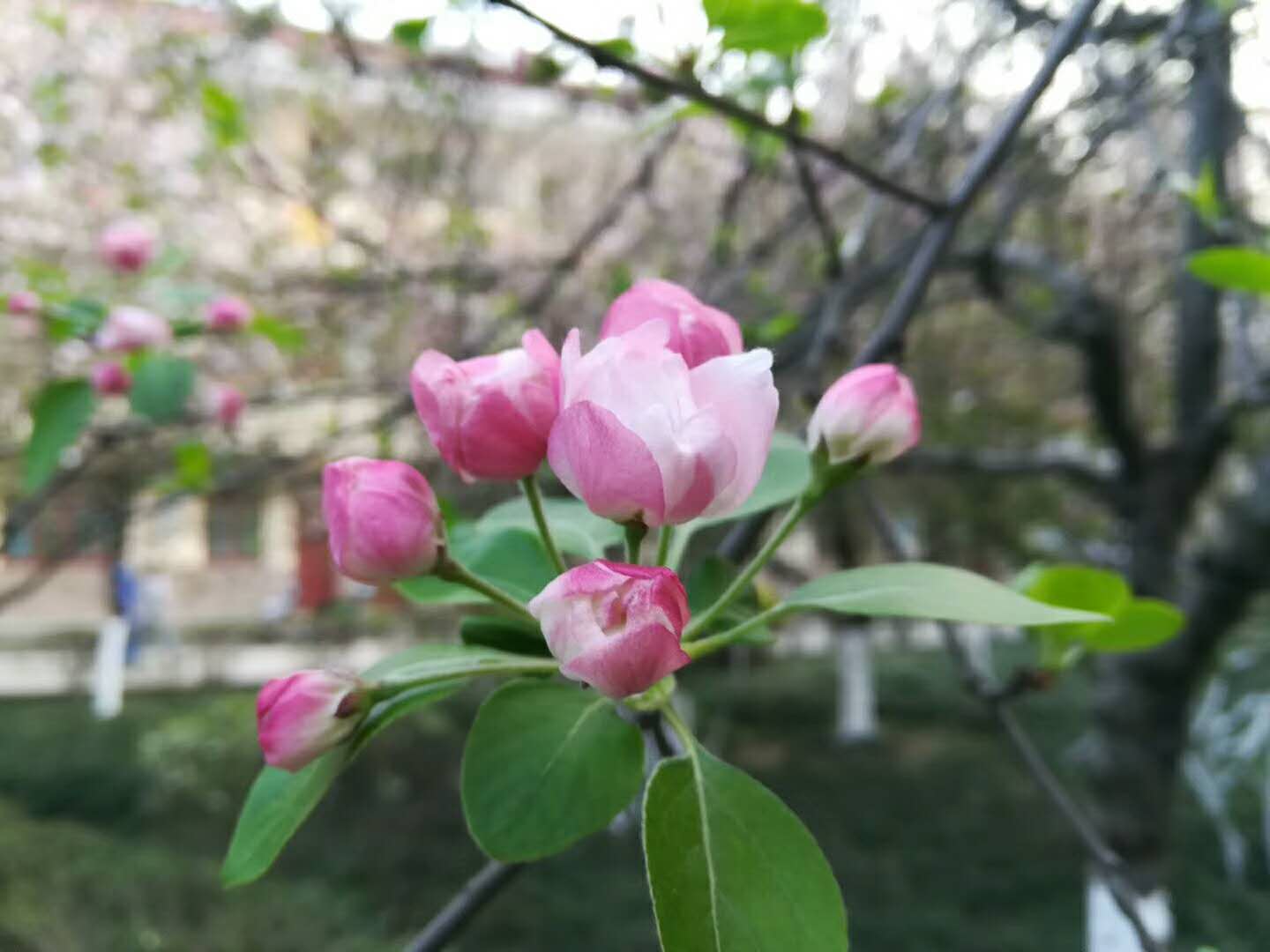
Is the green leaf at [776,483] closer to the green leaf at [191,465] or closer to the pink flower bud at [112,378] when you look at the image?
the pink flower bud at [112,378]

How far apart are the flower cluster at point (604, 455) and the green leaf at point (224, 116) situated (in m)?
2.04

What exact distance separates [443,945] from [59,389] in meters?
1.04

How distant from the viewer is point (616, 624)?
14.6 inches

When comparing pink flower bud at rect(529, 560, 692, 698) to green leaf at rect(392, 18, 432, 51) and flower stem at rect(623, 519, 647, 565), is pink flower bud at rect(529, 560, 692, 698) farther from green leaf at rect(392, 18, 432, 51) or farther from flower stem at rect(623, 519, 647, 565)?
green leaf at rect(392, 18, 432, 51)

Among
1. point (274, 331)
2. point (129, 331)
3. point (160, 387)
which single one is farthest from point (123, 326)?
point (274, 331)

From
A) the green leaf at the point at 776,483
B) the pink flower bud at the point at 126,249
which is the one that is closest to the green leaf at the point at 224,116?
the pink flower bud at the point at 126,249

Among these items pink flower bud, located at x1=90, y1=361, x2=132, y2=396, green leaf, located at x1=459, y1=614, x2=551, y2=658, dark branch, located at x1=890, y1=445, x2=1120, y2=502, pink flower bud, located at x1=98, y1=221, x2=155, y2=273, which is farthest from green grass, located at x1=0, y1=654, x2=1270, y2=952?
green leaf, located at x1=459, y1=614, x2=551, y2=658

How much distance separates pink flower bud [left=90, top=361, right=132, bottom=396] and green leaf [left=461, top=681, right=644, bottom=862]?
114cm

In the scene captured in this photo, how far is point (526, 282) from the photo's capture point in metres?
3.73

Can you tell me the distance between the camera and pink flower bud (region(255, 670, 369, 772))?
0.43m

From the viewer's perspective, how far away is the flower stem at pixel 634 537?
1.42ft

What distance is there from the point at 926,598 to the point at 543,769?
0.19 meters

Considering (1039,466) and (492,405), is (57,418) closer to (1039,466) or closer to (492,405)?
(492,405)

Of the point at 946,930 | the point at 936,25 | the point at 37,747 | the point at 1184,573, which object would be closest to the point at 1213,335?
the point at 1184,573
